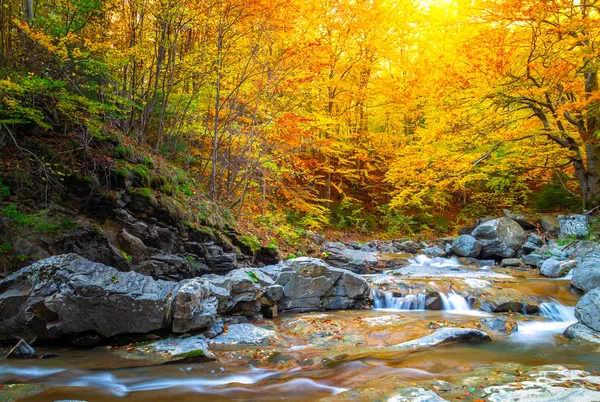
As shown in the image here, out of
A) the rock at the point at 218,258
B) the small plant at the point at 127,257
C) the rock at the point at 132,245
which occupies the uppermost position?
the rock at the point at 132,245

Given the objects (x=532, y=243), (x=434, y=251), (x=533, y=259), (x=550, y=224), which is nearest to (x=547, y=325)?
(x=533, y=259)

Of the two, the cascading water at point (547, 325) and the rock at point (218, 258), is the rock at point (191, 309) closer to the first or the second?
the rock at point (218, 258)

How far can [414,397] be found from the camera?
344cm

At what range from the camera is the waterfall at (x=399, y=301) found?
7777mm

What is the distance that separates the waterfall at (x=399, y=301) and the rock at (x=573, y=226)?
6843 millimetres

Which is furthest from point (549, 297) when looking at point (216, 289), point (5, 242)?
point (5, 242)

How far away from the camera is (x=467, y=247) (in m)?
12.9

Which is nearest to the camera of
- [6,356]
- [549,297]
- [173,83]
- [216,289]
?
[6,356]

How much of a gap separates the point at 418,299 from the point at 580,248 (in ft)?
19.7

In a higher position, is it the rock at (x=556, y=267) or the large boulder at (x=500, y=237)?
A: the large boulder at (x=500, y=237)

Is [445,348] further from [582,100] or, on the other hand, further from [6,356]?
[582,100]

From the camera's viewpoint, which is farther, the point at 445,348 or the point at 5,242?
the point at 5,242

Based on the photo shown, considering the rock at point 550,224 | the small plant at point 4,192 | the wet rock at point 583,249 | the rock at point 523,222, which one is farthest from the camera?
the rock at point 523,222

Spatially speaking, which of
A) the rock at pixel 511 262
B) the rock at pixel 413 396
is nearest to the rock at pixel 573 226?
the rock at pixel 511 262
